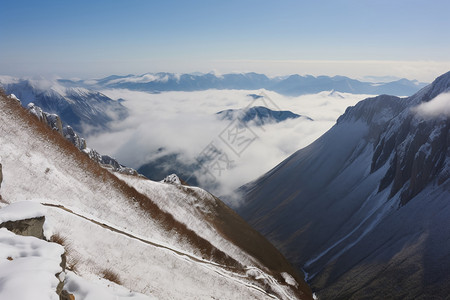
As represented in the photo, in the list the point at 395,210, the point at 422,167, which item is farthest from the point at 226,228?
the point at 422,167

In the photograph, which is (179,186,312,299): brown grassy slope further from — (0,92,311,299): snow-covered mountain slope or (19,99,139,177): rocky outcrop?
(19,99,139,177): rocky outcrop

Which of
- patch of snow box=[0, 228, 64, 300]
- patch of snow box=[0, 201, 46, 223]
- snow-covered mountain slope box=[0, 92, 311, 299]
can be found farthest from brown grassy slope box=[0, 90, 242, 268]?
patch of snow box=[0, 228, 64, 300]

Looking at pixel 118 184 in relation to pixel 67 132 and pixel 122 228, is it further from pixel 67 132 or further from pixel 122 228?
pixel 67 132

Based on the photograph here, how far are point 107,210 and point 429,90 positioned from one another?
213 metres

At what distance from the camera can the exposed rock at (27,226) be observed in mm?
14766

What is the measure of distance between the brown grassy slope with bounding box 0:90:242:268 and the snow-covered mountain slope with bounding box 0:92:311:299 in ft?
0.47

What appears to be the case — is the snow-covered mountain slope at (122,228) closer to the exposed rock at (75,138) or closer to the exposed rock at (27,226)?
the exposed rock at (27,226)

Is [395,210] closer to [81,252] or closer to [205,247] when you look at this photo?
[205,247]

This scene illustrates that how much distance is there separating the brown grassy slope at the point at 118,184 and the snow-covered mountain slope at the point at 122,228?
5.6 inches

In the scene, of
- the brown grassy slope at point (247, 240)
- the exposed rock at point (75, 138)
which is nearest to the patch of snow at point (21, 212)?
the brown grassy slope at point (247, 240)

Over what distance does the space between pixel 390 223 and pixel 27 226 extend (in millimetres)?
145709

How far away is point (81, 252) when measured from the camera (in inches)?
896

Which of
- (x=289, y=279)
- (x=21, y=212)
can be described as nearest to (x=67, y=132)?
(x=21, y=212)

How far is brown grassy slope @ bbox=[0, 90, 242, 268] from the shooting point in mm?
37844
